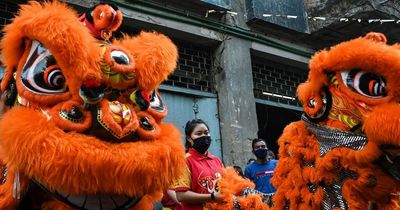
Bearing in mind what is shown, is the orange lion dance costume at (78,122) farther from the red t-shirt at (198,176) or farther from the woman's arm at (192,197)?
the red t-shirt at (198,176)

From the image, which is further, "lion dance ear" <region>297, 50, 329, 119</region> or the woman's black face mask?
the woman's black face mask

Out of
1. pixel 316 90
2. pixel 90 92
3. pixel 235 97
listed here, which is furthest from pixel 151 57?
pixel 235 97

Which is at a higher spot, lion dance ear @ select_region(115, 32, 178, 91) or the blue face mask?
lion dance ear @ select_region(115, 32, 178, 91)

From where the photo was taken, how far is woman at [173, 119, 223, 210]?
3178 millimetres

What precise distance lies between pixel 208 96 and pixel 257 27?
5.08 ft

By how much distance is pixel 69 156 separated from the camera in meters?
1.67

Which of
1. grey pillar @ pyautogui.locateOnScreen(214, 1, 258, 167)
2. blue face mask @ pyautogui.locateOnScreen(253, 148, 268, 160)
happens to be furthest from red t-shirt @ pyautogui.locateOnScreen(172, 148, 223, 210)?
grey pillar @ pyautogui.locateOnScreen(214, 1, 258, 167)

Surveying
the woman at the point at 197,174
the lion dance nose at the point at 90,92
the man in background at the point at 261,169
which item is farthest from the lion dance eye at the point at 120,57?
the man in background at the point at 261,169

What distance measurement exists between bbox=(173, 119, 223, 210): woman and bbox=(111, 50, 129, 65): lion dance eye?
4.16ft

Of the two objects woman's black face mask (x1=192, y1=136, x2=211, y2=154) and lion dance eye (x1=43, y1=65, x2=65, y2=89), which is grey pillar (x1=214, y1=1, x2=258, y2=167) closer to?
woman's black face mask (x1=192, y1=136, x2=211, y2=154)

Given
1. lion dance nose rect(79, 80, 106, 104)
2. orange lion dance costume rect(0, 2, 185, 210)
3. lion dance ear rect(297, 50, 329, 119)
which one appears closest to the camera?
orange lion dance costume rect(0, 2, 185, 210)

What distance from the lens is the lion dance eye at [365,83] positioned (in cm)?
235

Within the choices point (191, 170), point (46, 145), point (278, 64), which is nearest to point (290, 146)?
point (191, 170)

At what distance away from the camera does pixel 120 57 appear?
1918mm
